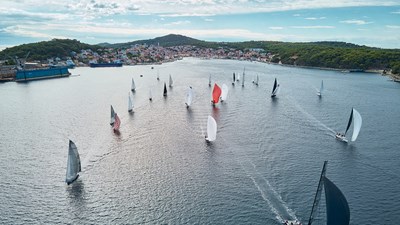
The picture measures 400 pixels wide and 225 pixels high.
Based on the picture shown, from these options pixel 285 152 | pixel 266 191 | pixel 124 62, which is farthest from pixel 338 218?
pixel 124 62

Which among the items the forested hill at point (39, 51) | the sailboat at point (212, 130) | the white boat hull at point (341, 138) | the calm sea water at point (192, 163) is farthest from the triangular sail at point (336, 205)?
the forested hill at point (39, 51)

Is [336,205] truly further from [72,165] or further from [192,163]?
[72,165]

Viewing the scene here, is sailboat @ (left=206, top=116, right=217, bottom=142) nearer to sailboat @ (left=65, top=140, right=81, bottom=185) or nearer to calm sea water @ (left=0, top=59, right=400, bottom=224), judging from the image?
calm sea water @ (left=0, top=59, right=400, bottom=224)

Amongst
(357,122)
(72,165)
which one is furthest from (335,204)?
(357,122)

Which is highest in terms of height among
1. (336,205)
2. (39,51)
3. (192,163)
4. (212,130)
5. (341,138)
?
(39,51)

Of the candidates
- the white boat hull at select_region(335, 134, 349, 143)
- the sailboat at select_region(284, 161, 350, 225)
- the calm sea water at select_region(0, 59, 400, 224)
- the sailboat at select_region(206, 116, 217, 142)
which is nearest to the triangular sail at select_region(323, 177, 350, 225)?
the sailboat at select_region(284, 161, 350, 225)
